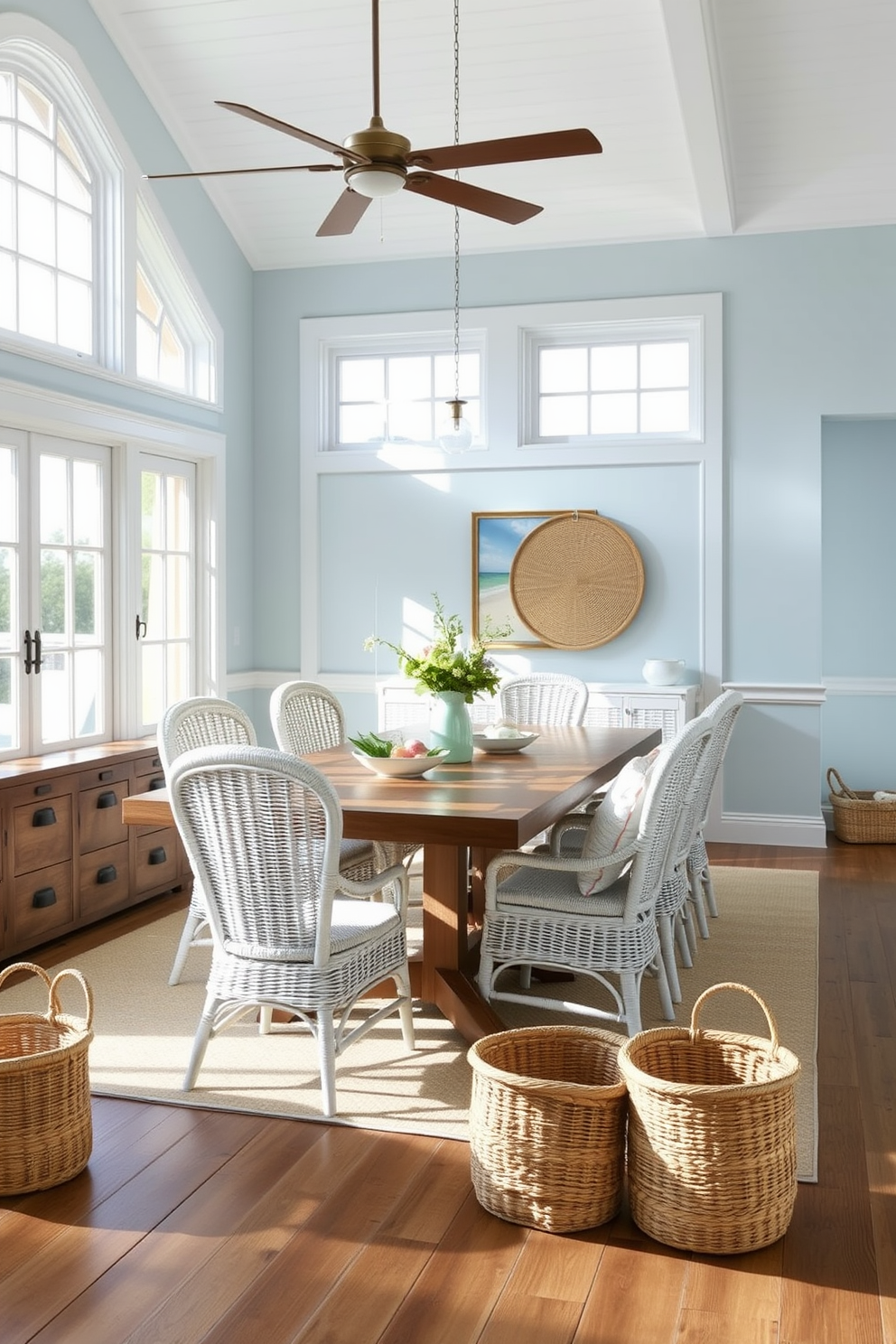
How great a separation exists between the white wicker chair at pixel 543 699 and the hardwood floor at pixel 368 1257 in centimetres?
281

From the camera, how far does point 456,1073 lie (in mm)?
3342

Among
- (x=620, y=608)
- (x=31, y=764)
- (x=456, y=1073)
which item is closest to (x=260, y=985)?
(x=456, y=1073)

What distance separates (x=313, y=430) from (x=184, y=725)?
3.23m

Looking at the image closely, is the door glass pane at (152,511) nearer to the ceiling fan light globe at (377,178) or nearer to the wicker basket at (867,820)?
the ceiling fan light globe at (377,178)

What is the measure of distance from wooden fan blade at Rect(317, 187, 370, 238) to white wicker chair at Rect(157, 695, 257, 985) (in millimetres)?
1566

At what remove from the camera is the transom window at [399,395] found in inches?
271

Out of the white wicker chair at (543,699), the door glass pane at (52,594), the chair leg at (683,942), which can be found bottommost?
the chair leg at (683,942)

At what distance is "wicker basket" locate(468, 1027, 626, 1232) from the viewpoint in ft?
8.17

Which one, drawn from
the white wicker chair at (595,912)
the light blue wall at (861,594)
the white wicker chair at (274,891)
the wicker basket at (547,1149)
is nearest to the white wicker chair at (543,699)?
the white wicker chair at (595,912)

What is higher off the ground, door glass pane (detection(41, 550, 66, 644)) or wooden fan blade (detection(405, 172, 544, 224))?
wooden fan blade (detection(405, 172, 544, 224))

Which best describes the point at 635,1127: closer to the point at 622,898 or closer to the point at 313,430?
the point at 622,898

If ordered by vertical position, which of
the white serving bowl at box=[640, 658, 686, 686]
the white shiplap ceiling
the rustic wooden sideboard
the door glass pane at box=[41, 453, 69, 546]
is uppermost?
the white shiplap ceiling

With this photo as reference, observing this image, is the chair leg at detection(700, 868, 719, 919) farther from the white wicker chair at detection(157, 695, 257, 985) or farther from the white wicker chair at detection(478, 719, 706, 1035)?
the white wicker chair at detection(157, 695, 257, 985)

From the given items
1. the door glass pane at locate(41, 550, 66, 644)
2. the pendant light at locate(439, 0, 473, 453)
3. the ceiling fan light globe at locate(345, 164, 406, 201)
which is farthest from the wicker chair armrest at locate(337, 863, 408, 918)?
the pendant light at locate(439, 0, 473, 453)
